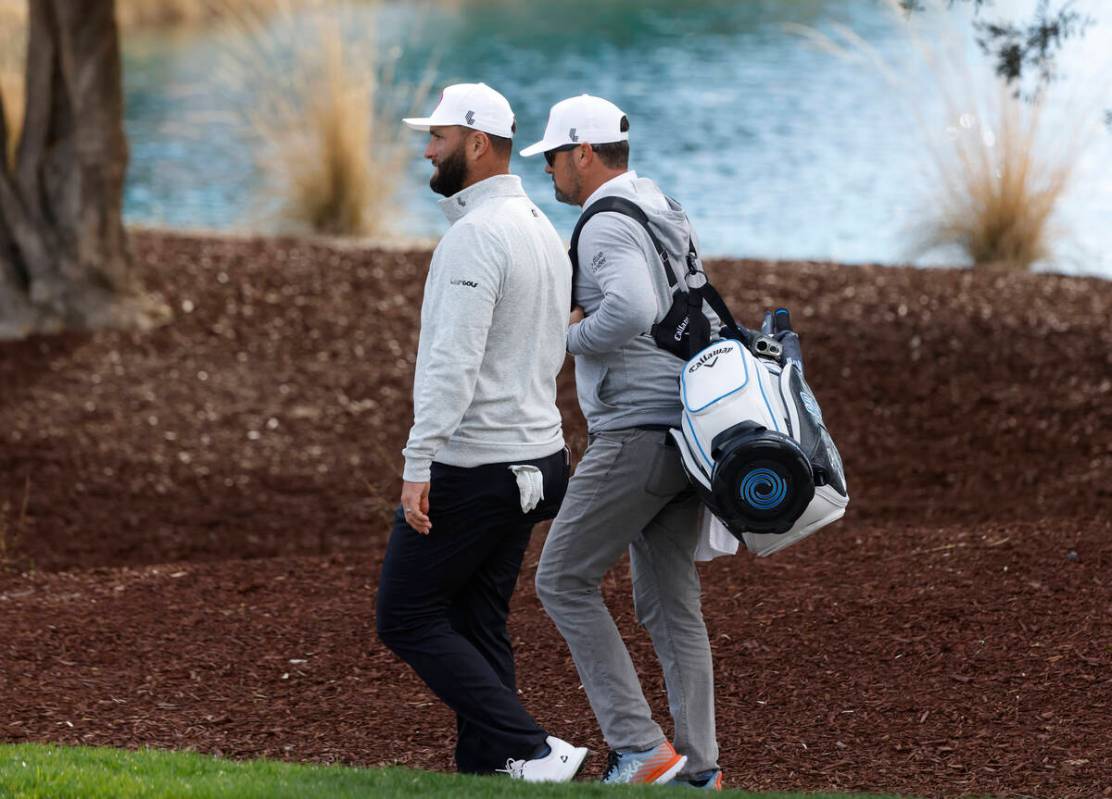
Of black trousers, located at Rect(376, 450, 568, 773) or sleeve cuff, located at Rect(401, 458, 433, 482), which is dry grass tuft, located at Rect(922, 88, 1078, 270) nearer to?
black trousers, located at Rect(376, 450, 568, 773)

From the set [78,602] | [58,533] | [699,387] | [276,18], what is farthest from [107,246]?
[276,18]

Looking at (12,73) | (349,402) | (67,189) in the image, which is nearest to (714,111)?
(12,73)

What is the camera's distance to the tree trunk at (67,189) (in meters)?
10.4

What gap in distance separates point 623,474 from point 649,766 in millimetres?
850

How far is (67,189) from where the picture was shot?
1052 centimetres

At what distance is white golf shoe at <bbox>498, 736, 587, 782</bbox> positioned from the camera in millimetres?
4293

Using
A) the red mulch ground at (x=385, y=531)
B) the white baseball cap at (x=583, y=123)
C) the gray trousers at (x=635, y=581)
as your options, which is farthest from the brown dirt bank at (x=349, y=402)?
the white baseball cap at (x=583, y=123)

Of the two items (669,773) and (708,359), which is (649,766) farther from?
(708,359)

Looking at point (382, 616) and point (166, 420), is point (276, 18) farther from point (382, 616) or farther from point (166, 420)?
point (382, 616)

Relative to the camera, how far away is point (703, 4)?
117ft

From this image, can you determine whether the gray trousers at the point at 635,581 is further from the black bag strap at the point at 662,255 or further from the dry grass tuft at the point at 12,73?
the dry grass tuft at the point at 12,73

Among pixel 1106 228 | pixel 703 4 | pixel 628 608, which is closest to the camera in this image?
pixel 628 608

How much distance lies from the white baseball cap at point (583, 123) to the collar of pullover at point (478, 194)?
111 millimetres

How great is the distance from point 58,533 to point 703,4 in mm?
29936
